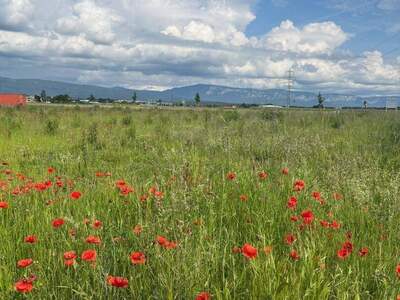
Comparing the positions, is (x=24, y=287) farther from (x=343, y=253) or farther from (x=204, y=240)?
(x=343, y=253)

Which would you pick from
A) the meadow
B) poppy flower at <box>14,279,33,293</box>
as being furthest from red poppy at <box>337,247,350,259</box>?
poppy flower at <box>14,279,33,293</box>

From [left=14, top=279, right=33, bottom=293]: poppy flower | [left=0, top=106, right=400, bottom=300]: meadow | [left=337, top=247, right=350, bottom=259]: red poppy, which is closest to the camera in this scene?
[left=14, top=279, right=33, bottom=293]: poppy flower

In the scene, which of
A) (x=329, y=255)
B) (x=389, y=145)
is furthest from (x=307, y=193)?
(x=389, y=145)

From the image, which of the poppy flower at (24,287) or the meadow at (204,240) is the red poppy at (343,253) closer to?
the meadow at (204,240)

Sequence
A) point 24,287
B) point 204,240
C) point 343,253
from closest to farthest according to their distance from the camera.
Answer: point 24,287, point 343,253, point 204,240

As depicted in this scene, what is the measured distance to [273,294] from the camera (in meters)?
2.09

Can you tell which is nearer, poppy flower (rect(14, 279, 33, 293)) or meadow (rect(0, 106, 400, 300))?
poppy flower (rect(14, 279, 33, 293))

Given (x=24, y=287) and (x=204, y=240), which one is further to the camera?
(x=204, y=240)

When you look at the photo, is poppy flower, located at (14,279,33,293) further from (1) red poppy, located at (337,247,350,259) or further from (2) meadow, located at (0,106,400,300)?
(1) red poppy, located at (337,247,350,259)

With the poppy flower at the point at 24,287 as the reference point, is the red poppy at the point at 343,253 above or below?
above

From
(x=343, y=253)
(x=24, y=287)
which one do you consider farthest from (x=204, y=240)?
(x=24, y=287)

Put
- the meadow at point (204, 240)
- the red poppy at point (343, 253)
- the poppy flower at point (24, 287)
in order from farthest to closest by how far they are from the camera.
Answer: the red poppy at point (343, 253)
the meadow at point (204, 240)
the poppy flower at point (24, 287)

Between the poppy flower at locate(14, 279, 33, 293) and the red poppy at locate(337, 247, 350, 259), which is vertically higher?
the red poppy at locate(337, 247, 350, 259)

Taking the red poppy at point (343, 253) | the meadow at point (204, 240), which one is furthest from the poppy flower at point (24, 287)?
the red poppy at point (343, 253)
